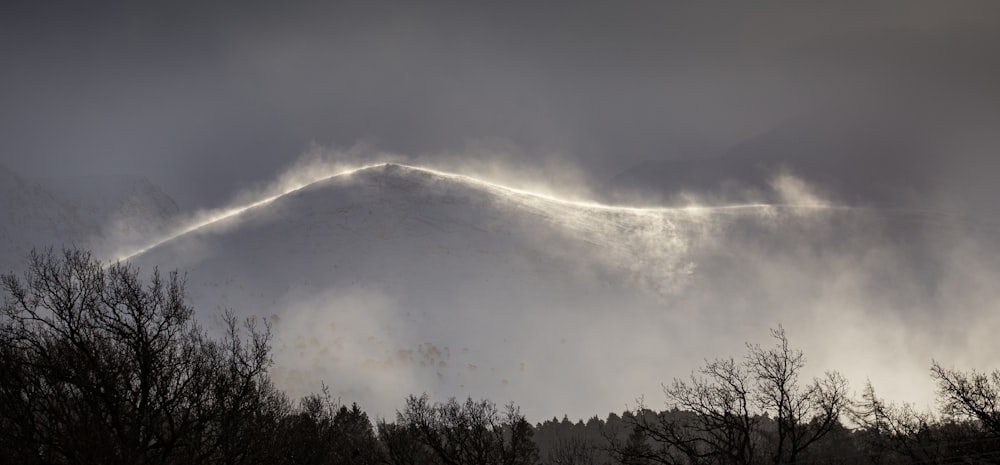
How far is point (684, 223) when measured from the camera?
3674 inches

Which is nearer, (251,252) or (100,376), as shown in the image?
(100,376)

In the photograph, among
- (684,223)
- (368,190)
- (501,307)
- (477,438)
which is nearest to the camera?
(477,438)

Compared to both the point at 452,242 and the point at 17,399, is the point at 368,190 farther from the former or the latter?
the point at 17,399

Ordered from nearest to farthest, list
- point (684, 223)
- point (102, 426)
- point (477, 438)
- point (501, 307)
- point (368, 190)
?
point (102, 426)
point (477, 438)
point (501, 307)
point (368, 190)
point (684, 223)

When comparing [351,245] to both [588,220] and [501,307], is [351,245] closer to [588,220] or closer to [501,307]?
[501,307]

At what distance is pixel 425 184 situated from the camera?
9006 cm

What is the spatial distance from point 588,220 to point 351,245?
119 ft

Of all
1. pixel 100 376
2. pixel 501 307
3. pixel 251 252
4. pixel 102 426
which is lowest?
pixel 102 426

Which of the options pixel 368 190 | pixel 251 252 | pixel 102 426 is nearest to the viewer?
pixel 102 426

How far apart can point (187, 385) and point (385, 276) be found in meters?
46.7

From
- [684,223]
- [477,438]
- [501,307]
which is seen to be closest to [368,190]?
[501,307]

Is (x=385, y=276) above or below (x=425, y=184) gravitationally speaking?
below

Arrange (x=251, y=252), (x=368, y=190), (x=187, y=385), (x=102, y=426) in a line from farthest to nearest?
(x=368, y=190) < (x=251, y=252) < (x=187, y=385) < (x=102, y=426)

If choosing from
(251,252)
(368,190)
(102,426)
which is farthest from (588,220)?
(102,426)
